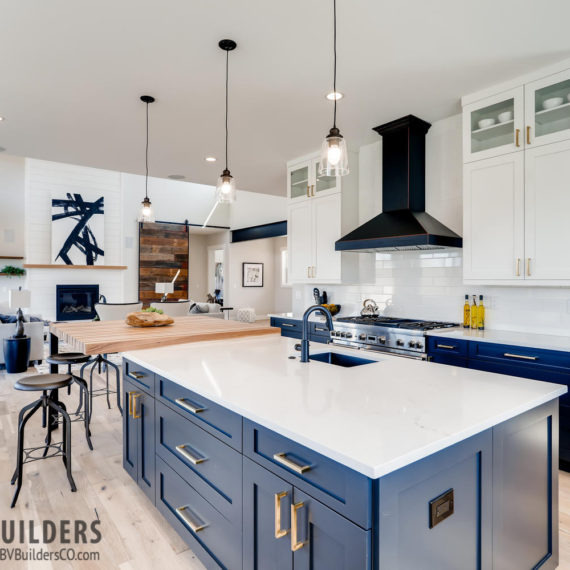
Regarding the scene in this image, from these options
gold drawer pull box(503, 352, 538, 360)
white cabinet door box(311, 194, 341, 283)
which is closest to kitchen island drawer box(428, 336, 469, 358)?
gold drawer pull box(503, 352, 538, 360)

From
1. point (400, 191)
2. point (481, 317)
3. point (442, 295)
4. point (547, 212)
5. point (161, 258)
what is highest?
point (400, 191)

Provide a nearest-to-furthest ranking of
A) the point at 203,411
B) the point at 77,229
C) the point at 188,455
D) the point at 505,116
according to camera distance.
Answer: the point at 203,411 < the point at 188,455 < the point at 505,116 < the point at 77,229

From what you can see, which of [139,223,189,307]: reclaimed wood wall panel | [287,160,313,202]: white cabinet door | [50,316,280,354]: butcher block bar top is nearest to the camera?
[50,316,280,354]: butcher block bar top

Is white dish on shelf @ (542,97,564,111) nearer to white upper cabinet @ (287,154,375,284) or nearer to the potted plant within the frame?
white upper cabinet @ (287,154,375,284)

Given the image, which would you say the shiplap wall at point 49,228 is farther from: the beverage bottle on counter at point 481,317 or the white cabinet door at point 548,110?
the white cabinet door at point 548,110

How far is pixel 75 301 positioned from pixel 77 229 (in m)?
1.57

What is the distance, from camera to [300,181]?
4.90 m

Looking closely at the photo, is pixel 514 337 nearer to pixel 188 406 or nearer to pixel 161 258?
pixel 188 406

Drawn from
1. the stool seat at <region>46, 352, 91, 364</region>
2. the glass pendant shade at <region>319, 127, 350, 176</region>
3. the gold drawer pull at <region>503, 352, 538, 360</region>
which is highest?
the glass pendant shade at <region>319, 127, 350, 176</region>

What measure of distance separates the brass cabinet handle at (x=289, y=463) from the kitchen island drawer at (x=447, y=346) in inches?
89.7

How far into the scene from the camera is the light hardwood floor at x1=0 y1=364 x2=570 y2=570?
1911mm

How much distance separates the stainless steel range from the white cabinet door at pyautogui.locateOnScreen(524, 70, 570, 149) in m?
1.56

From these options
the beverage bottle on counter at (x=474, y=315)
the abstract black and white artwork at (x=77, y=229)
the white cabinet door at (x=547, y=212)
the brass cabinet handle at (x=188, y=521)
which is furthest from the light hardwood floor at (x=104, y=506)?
the abstract black and white artwork at (x=77, y=229)

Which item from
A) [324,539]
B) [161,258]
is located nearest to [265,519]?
[324,539]
